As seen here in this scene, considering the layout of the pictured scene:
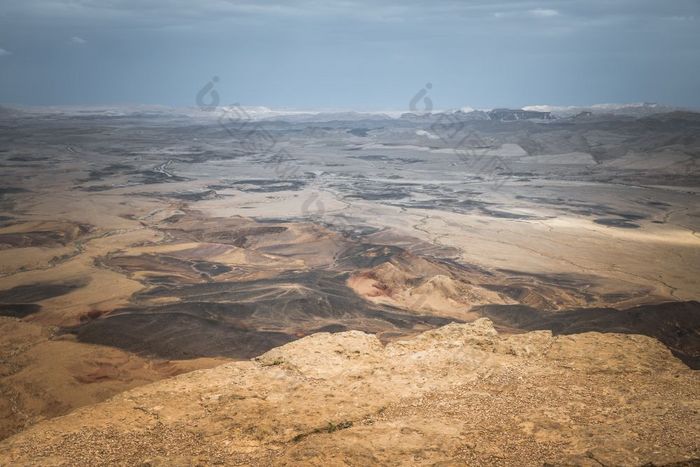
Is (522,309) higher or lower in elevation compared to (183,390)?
lower

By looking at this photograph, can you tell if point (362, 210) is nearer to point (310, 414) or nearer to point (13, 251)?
point (13, 251)

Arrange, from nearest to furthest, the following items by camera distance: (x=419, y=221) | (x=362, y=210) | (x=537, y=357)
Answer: (x=537, y=357)
(x=419, y=221)
(x=362, y=210)

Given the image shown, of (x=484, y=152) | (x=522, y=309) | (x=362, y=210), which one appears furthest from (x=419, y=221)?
(x=484, y=152)

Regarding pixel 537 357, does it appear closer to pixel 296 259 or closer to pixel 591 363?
pixel 591 363

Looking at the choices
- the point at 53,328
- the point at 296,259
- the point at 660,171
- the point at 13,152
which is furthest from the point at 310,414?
the point at 13,152

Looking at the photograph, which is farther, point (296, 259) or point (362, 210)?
point (362, 210)

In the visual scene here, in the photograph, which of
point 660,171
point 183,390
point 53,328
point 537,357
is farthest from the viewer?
point 660,171
